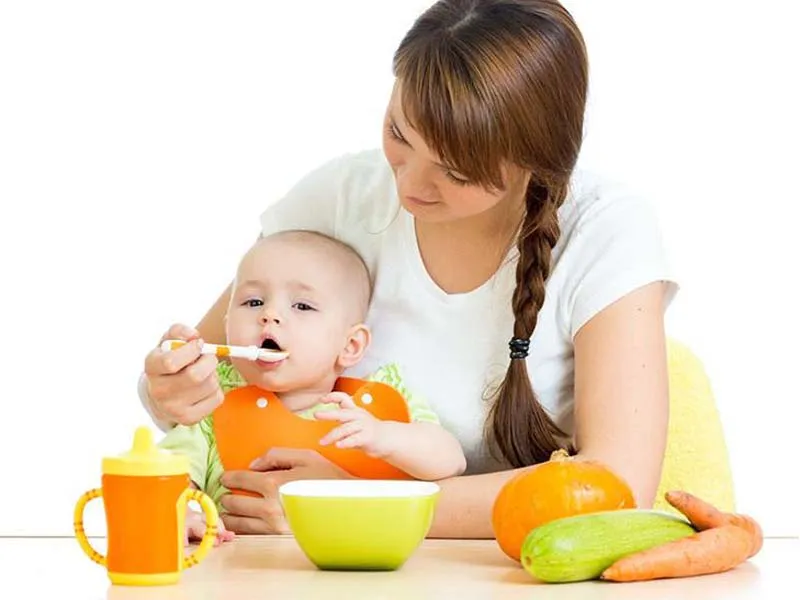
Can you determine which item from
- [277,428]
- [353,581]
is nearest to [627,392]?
[277,428]

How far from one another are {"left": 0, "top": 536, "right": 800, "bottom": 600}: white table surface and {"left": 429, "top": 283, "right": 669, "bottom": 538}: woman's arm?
0.31 m

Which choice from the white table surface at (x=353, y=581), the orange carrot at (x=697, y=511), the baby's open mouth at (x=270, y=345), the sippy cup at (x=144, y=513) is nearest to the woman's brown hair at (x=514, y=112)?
the baby's open mouth at (x=270, y=345)

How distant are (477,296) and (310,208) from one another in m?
0.35

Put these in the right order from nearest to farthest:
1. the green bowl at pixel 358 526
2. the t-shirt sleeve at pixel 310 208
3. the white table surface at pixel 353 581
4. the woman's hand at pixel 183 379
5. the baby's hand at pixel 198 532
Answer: the white table surface at pixel 353 581 → the green bowl at pixel 358 526 → the baby's hand at pixel 198 532 → the woman's hand at pixel 183 379 → the t-shirt sleeve at pixel 310 208

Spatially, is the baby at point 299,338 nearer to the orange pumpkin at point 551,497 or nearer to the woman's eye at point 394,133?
the woman's eye at point 394,133

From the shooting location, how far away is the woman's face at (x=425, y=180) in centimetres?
208

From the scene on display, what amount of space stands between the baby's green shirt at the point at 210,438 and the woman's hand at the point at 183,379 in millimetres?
169

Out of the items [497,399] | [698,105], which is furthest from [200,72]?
[497,399]

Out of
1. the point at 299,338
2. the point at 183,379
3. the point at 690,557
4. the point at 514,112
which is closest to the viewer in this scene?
the point at 690,557

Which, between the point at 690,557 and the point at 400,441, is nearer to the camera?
the point at 690,557

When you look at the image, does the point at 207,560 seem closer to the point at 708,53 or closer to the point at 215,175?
the point at 215,175

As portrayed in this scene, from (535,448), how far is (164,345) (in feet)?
2.08

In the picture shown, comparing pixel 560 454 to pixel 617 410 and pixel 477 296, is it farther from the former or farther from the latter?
pixel 477 296

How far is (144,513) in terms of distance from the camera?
4.76ft
